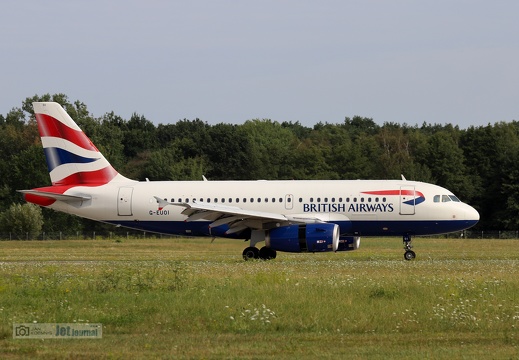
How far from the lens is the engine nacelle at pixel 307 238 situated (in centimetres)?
3588

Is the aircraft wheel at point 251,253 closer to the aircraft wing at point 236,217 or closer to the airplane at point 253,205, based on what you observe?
the airplane at point 253,205

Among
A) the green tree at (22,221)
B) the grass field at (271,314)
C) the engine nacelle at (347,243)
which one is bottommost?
the grass field at (271,314)

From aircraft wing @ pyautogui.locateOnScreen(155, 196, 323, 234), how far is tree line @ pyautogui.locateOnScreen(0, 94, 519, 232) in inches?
1632

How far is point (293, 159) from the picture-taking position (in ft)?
328

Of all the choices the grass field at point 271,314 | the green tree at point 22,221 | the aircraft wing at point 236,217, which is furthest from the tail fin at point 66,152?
the green tree at point 22,221

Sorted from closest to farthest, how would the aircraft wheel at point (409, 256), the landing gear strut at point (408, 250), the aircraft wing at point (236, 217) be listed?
the aircraft wing at point (236, 217)
the aircraft wheel at point (409, 256)
the landing gear strut at point (408, 250)

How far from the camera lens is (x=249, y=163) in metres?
103

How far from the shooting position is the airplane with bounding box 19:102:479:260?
3753 centimetres

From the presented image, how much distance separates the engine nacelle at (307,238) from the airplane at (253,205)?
4cm

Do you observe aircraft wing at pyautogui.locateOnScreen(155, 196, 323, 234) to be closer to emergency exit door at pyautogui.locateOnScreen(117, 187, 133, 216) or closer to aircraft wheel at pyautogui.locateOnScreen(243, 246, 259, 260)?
aircraft wheel at pyautogui.locateOnScreen(243, 246, 259, 260)

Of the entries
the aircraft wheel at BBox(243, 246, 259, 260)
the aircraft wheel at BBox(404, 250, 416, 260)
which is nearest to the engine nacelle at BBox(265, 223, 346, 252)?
the aircraft wheel at BBox(243, 246, 259, 260)

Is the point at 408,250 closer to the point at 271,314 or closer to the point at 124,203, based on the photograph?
the point at 124,203

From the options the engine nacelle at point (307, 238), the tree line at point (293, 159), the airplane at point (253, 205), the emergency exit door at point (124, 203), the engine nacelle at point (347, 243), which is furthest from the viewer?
the tree line at point (293, 159)

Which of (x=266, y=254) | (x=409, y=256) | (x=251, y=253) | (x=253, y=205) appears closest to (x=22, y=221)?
(x=253, y=205)
